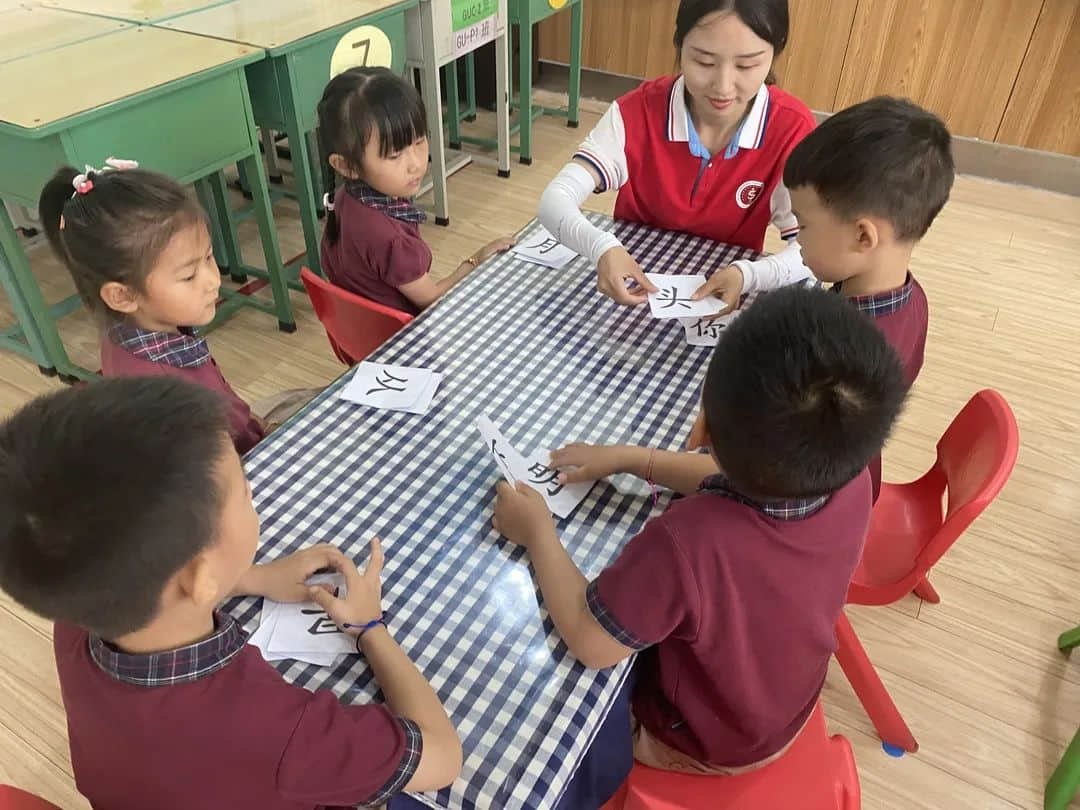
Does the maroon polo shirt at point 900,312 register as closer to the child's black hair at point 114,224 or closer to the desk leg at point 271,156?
the child's black hair at point 114,224

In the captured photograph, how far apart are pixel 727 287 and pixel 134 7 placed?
2.52 meters

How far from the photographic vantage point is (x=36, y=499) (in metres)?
0.62

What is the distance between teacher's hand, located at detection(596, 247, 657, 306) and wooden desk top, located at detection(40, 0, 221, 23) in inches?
80.9

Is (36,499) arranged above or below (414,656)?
above

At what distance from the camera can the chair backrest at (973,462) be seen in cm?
112

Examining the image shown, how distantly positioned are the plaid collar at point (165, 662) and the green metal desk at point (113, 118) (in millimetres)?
1580

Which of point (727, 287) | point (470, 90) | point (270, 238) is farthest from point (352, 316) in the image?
point (470, 90)

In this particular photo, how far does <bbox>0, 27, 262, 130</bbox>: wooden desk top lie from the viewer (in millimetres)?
1920

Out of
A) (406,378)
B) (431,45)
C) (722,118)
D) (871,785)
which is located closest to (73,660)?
(406,378)

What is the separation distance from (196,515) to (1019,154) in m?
4.20

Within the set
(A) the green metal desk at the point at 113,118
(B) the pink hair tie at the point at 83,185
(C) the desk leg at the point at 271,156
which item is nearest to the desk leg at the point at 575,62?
(C) the desk leg at the point at 271,156

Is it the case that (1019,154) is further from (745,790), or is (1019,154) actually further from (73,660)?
(73,660)

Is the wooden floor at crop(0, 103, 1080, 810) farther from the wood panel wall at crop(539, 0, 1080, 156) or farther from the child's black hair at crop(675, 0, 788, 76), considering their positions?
the child's black hair at crop(675, 0, 788, 76)

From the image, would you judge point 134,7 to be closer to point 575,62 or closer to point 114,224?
point 114,224
